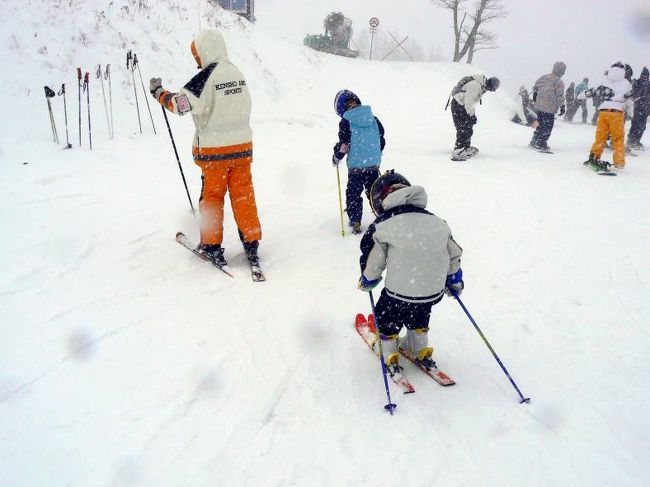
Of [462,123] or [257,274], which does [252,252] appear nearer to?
[257,274]

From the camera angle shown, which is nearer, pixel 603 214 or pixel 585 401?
pixel 585 401

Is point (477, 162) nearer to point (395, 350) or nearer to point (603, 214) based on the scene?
point (603, 214)

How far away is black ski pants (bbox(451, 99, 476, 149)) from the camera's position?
30.5 ft

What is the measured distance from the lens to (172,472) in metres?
2.40

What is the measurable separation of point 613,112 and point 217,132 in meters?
8.05

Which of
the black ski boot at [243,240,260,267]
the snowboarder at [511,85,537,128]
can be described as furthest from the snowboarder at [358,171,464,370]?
the snowboarder at [511,85,537,128]

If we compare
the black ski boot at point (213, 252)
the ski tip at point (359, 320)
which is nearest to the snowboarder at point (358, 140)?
the black ski boot at point (213, 252)

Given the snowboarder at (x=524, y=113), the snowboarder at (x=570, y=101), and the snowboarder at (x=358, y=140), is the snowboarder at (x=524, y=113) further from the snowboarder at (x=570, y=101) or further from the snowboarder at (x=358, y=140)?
the snowboarder at (x=358, y=140)

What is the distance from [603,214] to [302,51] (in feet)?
51.4

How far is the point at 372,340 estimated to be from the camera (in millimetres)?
3658

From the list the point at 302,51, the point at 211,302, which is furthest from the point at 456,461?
the point at 302,51

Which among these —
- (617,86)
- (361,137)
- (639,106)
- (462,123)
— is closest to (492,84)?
(462,123)

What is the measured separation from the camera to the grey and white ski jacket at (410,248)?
2.96 meters

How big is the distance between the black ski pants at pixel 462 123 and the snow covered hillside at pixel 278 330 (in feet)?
4.68
